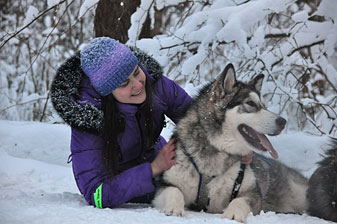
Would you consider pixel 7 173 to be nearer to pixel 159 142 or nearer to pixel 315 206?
pixel 159 142

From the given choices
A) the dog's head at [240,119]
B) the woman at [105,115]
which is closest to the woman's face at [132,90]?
the woman at [105,115]

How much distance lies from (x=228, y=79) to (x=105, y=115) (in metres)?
0.87

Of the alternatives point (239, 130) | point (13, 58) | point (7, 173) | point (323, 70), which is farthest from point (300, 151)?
point (13, 58)

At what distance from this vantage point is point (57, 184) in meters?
3.50

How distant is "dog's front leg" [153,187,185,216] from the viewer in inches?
85.8

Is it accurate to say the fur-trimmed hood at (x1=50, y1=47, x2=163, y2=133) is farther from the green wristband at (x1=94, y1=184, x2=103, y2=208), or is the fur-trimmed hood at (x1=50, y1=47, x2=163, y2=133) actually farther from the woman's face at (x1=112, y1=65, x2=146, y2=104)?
the green wristband at (x1=94, y1=184, x2=103, y2=208)

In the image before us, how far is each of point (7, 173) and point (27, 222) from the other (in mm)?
1989

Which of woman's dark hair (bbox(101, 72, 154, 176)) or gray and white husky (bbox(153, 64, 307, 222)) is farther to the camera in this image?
woman's dark hair (bbox(101, 72, 154, 176))

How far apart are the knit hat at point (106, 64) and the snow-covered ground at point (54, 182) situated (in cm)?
81

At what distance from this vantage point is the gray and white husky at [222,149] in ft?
7.80

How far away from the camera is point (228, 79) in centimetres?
243

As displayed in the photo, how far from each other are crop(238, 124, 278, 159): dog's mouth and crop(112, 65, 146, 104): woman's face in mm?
737

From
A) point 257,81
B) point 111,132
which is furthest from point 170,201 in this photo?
point 257,81

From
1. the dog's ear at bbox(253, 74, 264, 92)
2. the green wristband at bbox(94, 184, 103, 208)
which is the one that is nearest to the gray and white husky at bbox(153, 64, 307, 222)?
the dog's ear at bbox(253, 74, 264, 92)
